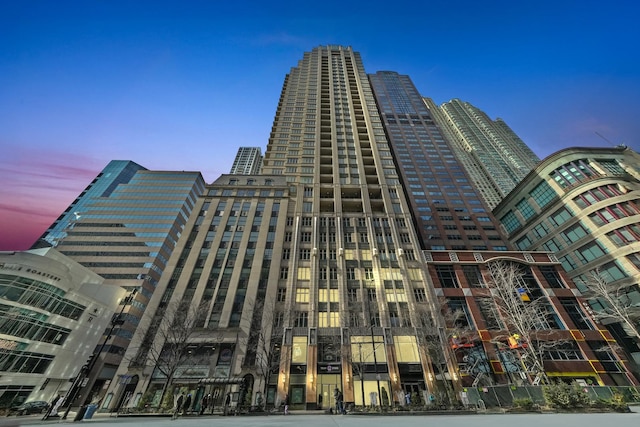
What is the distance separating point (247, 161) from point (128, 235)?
94789 millimetres

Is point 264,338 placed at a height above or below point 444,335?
below

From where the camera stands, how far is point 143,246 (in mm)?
71625

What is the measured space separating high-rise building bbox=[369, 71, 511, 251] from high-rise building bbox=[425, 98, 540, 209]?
18.5 metres

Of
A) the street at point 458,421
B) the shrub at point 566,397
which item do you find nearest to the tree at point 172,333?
the street at point 458,421

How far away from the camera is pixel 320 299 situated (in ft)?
140

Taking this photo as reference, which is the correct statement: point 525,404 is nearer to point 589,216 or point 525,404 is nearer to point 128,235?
point 589,216

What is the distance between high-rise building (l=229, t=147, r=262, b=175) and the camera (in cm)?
15319

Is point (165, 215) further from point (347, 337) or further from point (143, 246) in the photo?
point (347, 337)

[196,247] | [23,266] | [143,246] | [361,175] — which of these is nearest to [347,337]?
[196,247]

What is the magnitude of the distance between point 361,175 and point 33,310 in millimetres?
61636

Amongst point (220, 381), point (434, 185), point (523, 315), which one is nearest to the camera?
point (220, 381)

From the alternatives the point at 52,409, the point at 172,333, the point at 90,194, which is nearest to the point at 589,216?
the point at 172,333

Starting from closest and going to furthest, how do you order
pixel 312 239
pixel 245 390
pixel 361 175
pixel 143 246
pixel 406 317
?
pixel 245 390 → pixel 406 317 → pixel 312 239 → pixel 361 175 → pixel 143 246

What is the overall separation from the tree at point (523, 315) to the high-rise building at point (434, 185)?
28.3 meters
